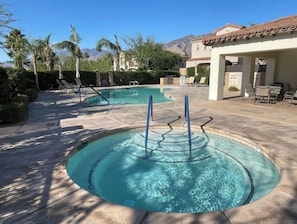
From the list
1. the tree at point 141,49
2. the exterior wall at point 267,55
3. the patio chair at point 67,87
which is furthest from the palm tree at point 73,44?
the tree at point 141,49

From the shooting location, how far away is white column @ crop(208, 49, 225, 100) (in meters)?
12.4

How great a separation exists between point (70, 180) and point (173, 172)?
2209 millimetres

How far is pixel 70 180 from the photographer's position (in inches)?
148

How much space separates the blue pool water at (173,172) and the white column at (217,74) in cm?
629

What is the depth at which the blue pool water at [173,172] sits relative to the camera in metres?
3.96

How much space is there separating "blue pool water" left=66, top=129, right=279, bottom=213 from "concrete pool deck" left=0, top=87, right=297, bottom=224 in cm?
41

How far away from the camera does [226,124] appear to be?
25.2ft

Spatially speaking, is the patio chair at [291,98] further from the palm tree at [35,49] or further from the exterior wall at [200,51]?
the exterior wall at [200,51]

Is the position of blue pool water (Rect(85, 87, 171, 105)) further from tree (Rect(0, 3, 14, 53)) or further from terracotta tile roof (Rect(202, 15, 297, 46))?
tree (Rect(0, 3, 14, 53))

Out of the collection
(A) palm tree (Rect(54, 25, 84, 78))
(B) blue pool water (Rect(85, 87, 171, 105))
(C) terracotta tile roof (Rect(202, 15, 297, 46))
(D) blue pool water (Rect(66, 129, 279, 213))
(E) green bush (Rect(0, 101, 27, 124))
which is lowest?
(D) blue pool water (Rect(66, 129, 279, 213))

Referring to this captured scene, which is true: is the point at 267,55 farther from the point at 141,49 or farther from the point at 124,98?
the point at 141,49

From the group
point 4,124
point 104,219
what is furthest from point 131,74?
point 104,219

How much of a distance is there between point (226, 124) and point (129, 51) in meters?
38.5

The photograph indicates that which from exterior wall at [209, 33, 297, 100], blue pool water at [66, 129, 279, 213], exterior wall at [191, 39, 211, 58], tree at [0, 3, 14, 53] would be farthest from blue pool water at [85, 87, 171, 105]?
exterior wall at [191, 39, 211, 58]
